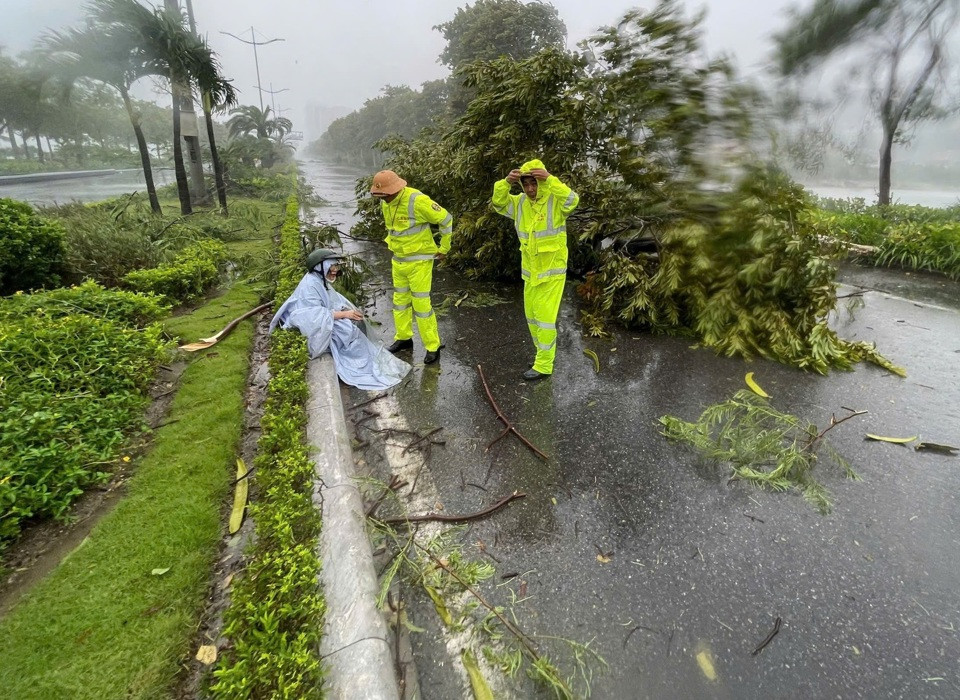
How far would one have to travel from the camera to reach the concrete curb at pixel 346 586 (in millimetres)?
1695

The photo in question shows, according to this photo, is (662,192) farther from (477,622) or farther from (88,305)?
(88,305)

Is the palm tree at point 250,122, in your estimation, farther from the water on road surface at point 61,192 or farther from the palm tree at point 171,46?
the palm tree at point 171,46

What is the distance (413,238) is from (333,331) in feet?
3.98

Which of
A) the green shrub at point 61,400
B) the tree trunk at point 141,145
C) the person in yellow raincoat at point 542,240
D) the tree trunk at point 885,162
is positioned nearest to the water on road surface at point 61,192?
the tree trunk at point 141,145

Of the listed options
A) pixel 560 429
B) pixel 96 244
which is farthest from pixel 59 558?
pixel 96 244

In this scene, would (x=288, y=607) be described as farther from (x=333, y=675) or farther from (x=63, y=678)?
(x=63, y=678)

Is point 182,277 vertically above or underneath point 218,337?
above

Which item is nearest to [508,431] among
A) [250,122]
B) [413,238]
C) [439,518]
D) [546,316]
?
[439,518]

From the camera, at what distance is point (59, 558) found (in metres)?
2.43

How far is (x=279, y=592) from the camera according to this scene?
1928mm

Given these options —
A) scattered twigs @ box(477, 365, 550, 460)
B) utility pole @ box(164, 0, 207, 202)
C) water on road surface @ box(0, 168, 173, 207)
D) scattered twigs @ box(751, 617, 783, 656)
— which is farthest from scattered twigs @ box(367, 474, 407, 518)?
utility pole @ box(164, 0, 207, 202)

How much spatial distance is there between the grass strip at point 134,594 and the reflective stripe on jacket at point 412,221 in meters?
2.38

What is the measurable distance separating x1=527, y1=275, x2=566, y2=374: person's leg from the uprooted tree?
1449 millimetres

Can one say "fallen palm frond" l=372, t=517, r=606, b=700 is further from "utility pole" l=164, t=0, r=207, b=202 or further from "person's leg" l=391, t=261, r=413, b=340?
"utility pole" l=164, t=0, r=207, b=202
